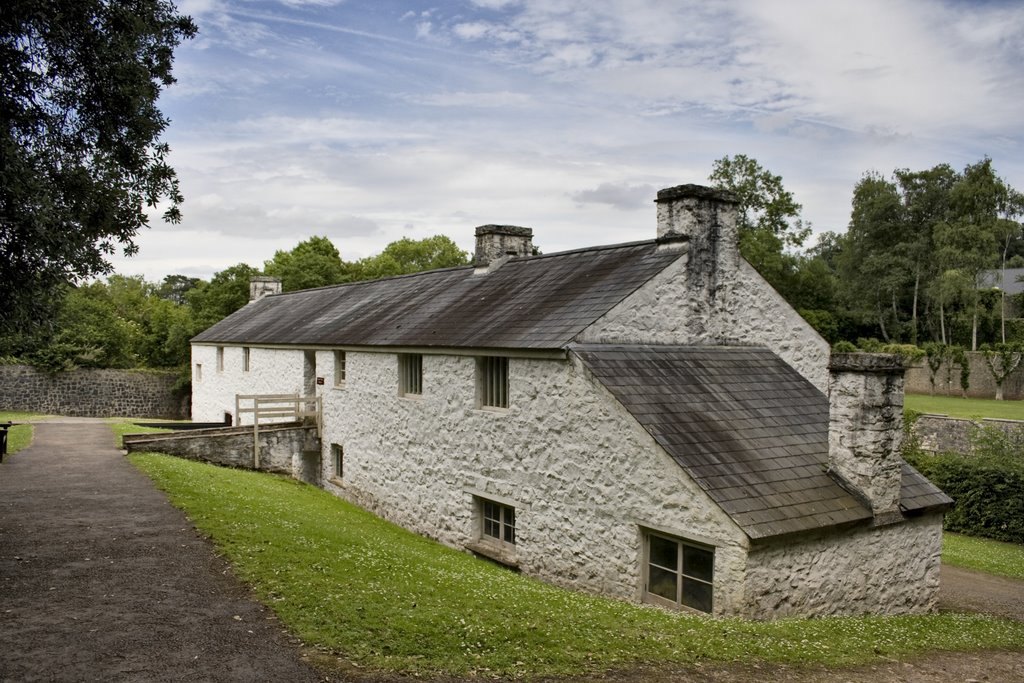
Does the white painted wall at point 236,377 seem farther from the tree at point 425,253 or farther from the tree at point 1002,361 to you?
the tree at point 1002,361

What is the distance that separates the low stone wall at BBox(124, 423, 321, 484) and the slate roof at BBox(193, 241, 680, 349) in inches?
117

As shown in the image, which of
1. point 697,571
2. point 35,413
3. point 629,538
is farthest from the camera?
point 35,413

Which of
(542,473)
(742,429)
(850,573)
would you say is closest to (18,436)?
(542,473)

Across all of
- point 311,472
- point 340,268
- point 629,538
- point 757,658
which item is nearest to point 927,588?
point 629,538

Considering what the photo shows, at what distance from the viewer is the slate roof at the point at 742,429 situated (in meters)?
10.5

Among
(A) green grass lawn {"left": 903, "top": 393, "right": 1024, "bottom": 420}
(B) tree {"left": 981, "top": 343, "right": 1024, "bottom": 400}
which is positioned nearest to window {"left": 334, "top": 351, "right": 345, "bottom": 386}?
(A) green grass lawn {"left": 903, "top": 393, "right": 1024, "bottom": 420}

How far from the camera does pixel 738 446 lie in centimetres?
1164

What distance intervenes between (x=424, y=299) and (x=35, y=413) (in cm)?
2479

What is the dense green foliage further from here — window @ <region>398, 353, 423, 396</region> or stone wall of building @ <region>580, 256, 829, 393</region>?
window @ <region>398, 353, 423, 396</region>

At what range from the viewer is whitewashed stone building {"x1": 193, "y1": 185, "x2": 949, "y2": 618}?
1075 centimetres

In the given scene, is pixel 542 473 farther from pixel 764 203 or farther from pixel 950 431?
pixel 764 203

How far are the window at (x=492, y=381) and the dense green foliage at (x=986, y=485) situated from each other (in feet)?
46.3

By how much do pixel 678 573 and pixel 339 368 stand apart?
13.1 m

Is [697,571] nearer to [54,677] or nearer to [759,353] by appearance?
[759,353]
